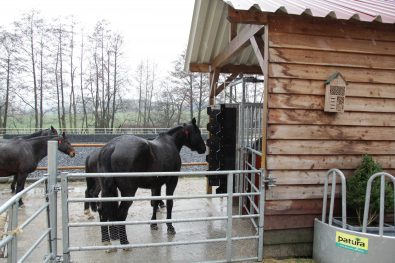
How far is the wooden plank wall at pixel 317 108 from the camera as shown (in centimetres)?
361

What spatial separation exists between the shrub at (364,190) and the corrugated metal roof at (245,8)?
161 centimetres

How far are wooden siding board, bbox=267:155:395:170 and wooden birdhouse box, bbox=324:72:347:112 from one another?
583 millimetres

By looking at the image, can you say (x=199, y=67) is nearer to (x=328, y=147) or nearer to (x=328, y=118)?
(x=328, y=118)

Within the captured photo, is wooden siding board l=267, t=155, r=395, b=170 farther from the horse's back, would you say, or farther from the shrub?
the horse's back

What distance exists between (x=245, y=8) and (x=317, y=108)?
1408 mm

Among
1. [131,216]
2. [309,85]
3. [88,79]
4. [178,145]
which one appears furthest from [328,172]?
[88,79]

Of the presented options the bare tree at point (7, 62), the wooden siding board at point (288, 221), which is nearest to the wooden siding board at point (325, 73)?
the wooden siding board at point (288, 221)

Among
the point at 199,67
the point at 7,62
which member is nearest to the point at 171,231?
the point at 199,67

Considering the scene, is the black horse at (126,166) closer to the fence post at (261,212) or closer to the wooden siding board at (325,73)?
the fence post at (261,212)

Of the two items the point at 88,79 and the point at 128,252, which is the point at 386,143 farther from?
the point at 88,79

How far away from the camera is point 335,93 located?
3.65 metres

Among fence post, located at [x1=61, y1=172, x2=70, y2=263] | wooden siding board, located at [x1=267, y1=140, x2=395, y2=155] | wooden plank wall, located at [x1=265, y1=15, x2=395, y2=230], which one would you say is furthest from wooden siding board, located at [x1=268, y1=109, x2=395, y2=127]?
fence post, located at [x1=61, y1=172, x2=70, y2=263]

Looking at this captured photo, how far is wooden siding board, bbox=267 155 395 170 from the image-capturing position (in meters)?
3.64

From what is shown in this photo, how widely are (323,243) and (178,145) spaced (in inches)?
103
